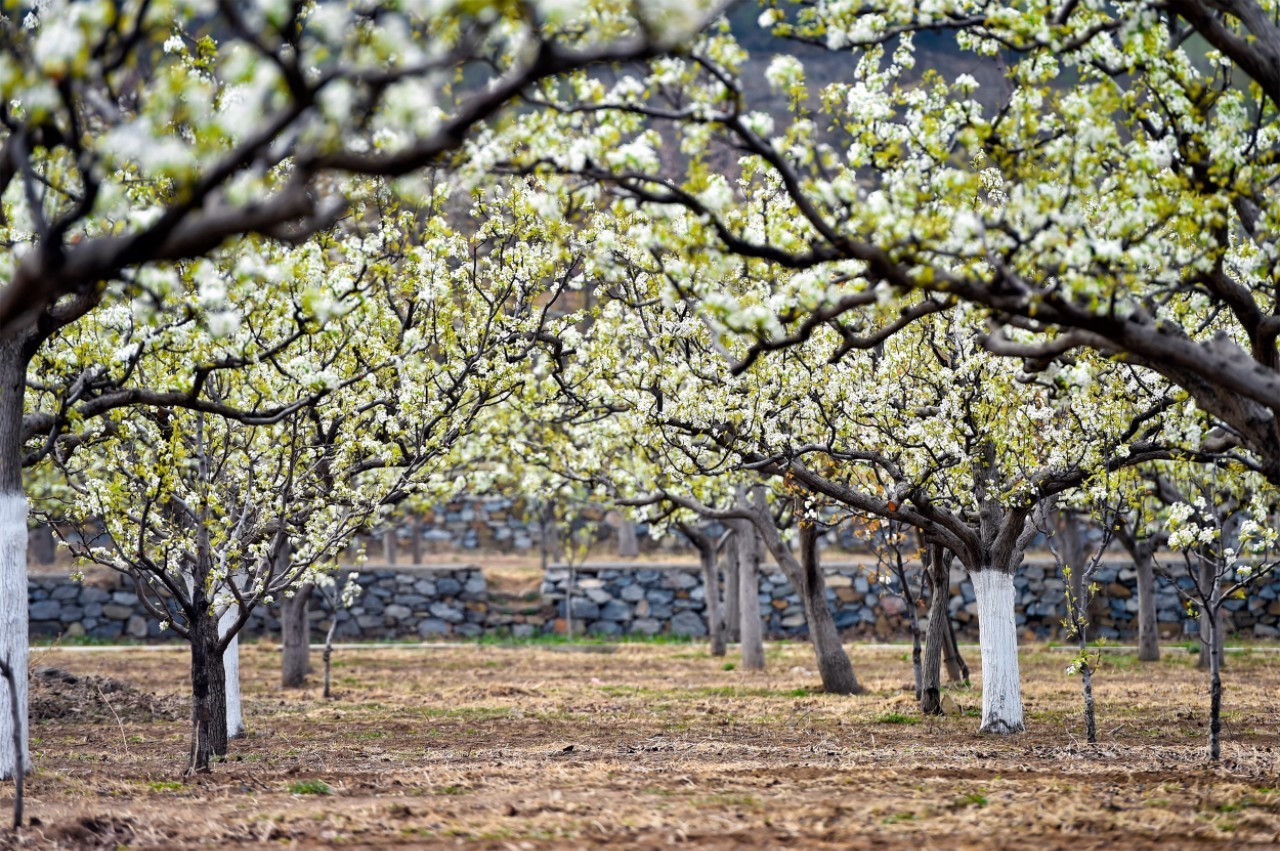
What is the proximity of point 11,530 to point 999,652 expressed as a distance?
34.9ft

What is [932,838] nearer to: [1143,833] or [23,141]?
[1143,833]

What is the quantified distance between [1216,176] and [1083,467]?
5.13 metres

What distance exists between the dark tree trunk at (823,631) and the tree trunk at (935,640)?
255cm

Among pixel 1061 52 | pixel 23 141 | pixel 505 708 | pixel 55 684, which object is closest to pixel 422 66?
pixel 23 141

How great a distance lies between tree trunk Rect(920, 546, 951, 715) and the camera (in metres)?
16.0

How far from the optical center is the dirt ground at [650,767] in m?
7.51

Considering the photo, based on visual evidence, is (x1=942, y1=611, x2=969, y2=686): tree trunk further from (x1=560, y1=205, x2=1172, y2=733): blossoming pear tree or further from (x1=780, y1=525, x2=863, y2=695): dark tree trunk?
(x1=560, y1=205, x2=1172, y2=733): blossoming pear tree

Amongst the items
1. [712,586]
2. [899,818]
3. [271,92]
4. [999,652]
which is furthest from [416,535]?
[271,92]

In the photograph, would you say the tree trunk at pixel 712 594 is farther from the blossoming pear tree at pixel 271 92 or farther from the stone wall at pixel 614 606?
the blossoming pear tree at pixel 271 92

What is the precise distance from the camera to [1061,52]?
773 cm

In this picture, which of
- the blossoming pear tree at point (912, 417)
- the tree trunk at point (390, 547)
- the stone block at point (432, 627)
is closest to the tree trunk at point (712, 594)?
the stone block at point (432, 627)

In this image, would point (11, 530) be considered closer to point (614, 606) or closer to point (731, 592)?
point (731, 592)

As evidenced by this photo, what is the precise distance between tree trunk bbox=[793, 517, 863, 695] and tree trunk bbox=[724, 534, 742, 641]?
7788 mm

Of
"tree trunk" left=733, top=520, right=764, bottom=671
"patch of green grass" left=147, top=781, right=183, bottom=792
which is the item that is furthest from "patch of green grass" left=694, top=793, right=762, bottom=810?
"tree trunk" left=733, top=520, right=764, bottom=671
